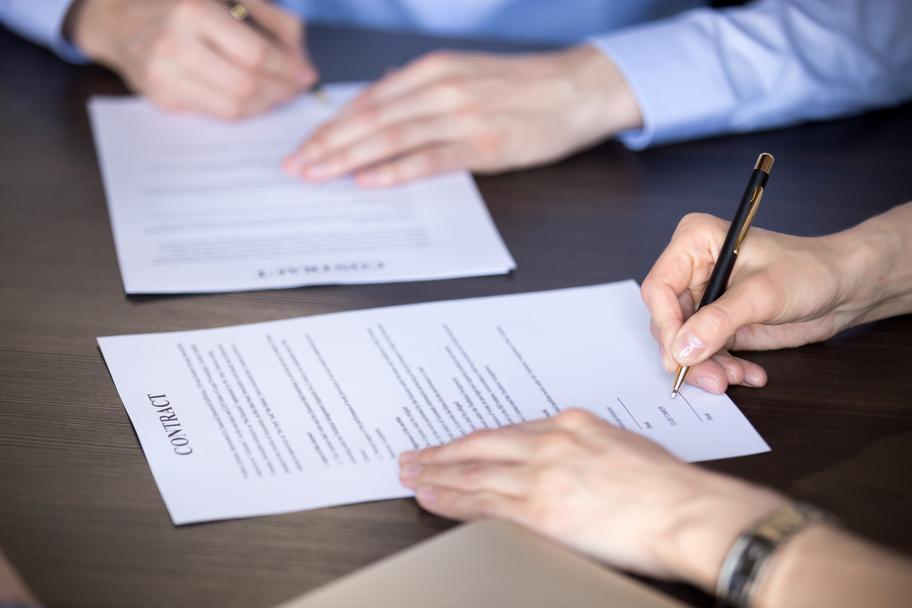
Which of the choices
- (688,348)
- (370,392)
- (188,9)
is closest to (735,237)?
(688,348)

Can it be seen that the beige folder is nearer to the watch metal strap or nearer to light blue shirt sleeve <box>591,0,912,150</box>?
the watch metal strap

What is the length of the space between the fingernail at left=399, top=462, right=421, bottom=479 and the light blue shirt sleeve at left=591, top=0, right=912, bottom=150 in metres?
0.66

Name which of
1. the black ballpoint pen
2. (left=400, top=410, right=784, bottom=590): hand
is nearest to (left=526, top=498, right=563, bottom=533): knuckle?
(left=400, top=410, right=784, bottom=590): hand

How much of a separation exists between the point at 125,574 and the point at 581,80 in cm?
86

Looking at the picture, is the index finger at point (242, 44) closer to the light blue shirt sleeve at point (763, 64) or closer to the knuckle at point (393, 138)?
the knuckle at point (393, 138)

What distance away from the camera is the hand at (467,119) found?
124 cm

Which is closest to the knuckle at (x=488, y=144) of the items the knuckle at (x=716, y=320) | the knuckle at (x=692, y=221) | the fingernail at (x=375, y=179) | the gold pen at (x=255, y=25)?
the fingernail at (x=375, y=179)

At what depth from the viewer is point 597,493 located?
71 cm

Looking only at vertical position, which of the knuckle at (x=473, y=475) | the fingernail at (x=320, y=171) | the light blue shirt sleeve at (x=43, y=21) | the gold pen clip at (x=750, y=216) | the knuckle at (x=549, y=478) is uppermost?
the gold pen clip at (x=750, y=216)

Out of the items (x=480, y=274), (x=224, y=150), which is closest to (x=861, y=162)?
(x=480, y=274)

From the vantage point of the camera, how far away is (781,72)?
4.44 ft

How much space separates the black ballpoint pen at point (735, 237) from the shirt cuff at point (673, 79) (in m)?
0.41

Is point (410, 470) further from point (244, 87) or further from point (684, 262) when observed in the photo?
point (244, 87)

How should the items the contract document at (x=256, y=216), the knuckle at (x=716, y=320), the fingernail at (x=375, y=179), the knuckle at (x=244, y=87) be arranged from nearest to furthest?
the knuckle at (x=716, y=320)
the contract document at (x=256, y=216)
the fingernail at (x=375, y=179)
the knuckle at (x=244, y=87)
